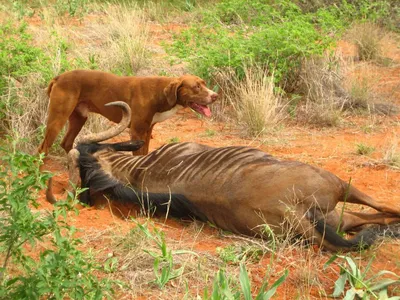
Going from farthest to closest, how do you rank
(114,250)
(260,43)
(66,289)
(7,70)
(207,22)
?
(207,22) < (260,43) < (7,70) < (114,250) < (66,289)

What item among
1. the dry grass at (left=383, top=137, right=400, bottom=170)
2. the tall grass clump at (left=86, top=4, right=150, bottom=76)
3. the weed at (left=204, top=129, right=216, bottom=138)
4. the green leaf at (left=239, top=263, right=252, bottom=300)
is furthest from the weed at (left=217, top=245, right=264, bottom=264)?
the tall grass clump at (left=86, top=4, right=150, bottom=76)

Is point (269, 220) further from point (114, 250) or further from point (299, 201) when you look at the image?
point (114, 250)

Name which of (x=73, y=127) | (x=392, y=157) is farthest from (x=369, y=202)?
(x=73, y=127)

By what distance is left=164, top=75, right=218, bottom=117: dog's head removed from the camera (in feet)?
26.3

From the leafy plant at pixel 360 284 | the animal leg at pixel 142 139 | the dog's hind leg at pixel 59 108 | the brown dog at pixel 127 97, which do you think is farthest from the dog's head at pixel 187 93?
the leafy plant at pixel 360 284

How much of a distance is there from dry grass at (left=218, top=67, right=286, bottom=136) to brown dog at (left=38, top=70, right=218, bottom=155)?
1.44 meters

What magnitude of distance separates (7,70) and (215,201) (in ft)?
14.8

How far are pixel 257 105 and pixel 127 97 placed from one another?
6.83 ft

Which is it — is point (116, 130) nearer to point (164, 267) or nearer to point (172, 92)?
point (172, 92)

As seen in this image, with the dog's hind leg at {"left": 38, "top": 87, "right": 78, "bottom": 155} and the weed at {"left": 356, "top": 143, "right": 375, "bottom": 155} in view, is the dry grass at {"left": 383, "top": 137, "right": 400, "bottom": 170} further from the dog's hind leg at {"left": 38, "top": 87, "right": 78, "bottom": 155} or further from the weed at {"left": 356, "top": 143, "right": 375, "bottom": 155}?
the dog's hind leg at {"left": 38, "top": 87, "right": 78, "bottom": 155}

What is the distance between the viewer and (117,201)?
6.97 meters

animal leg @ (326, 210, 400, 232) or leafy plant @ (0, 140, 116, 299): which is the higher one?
leafy plant @ (0, 140, 116, 299)

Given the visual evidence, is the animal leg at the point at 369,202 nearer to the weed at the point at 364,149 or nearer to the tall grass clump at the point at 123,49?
the weed at the point at 364,149

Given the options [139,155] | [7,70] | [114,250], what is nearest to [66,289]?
[114,250]
